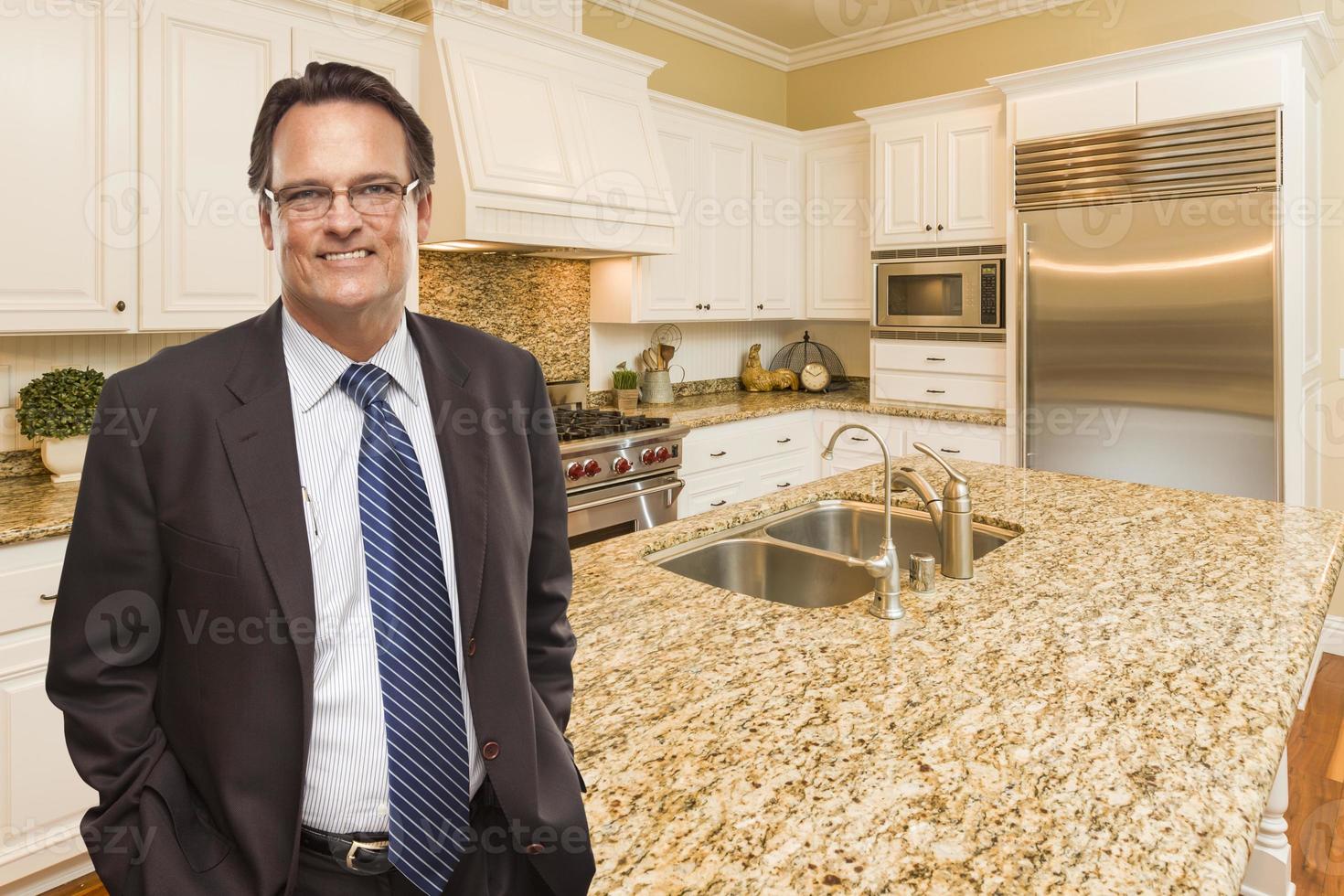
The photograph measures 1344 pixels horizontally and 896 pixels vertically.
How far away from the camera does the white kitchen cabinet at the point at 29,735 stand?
200 cm

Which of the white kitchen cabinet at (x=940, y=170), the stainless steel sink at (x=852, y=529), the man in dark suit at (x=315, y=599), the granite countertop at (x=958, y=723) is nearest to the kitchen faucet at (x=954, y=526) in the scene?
the granite countertop at (x=958, y=723)

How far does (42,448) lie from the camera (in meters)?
2.48

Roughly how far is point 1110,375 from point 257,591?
3.64 metres

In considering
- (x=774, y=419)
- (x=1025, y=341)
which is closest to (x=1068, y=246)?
(x=1025, y=341)

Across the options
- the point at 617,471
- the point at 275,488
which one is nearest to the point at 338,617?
the point at 275,488

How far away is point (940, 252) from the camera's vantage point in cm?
432

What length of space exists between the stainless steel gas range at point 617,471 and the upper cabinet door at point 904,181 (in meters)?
1.71

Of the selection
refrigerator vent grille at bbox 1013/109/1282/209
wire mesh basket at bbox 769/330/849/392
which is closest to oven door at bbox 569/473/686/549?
wire mesh basket at bbox 769/330/849/392

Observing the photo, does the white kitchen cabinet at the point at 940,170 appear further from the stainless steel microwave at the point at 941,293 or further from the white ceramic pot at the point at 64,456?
the white ceramic pot at the point at 64,456

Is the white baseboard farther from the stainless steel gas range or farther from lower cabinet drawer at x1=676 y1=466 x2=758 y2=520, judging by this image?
the stainless steel gas range

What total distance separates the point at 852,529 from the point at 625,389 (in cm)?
231

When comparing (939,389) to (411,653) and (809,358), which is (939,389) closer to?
(809,358)

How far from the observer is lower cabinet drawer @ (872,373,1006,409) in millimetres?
4160

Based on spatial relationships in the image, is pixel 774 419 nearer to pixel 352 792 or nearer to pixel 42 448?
pixel 42 448
